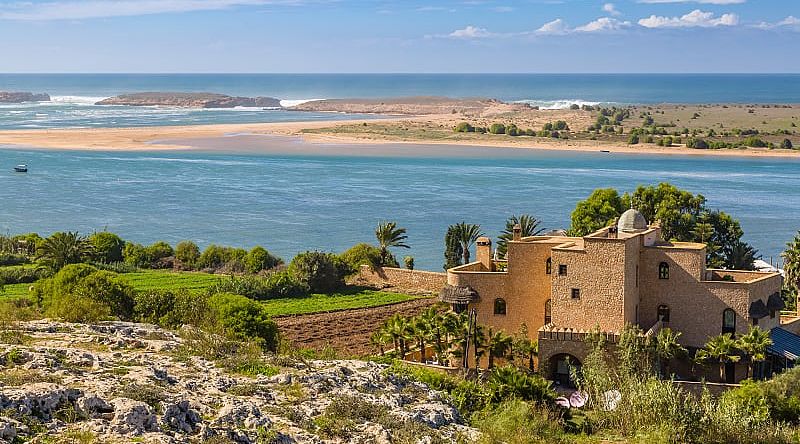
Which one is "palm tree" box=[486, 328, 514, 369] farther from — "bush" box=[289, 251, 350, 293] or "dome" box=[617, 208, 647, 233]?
"bush" box=[289, 251, 350, 293]

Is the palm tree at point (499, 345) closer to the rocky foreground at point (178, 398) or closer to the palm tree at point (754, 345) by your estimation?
the palm tree at point (754, 345)

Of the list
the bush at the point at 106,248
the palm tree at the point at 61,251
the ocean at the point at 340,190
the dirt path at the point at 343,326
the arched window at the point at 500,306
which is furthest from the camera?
the ocean at the point at 340,190

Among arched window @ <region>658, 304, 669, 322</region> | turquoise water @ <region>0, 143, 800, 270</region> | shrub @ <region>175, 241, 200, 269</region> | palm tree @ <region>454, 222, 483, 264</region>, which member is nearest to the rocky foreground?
arched window @ <region>658, 304, 669, 322</region>

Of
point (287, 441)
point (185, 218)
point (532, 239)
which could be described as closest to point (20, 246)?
point (185, 218)

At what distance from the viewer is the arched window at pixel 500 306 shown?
33.0m

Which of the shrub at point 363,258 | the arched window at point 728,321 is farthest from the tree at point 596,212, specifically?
the arched window at point 728,321

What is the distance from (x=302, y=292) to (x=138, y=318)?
57.1 ft

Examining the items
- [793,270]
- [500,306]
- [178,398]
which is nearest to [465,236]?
[793,270]

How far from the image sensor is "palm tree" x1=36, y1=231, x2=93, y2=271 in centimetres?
4934

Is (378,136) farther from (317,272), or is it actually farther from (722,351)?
(722,351)

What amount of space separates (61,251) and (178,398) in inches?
1351

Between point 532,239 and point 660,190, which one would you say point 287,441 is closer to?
point 532,239

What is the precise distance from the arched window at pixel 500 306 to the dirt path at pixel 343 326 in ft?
15.6

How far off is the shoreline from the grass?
67.7m
